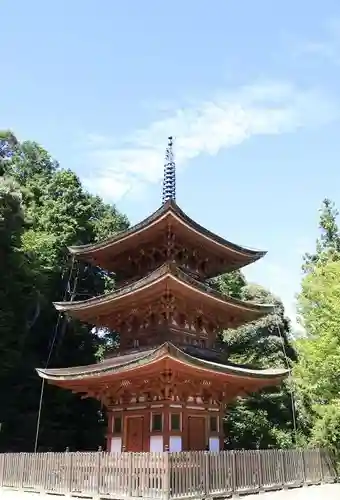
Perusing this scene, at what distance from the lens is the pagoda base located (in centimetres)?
1662

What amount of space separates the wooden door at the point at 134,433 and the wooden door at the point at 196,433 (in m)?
1.68

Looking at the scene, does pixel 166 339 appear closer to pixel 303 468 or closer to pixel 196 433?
pixel 196 433

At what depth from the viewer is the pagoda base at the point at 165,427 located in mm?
16625

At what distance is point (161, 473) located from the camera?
1292 centimetres

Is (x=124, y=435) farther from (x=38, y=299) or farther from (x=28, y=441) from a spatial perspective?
(x=38, y=299)

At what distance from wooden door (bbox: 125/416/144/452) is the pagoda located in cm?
3

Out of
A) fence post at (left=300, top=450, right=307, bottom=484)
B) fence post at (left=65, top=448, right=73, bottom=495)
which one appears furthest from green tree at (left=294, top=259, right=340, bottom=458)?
fence post at (left=65, top=448, right=73, bottom=495)

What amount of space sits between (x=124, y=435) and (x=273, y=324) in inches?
676

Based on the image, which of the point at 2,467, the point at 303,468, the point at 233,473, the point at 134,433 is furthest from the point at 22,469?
the point at 303,468

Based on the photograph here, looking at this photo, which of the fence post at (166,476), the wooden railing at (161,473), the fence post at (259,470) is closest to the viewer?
the fence post at (166,476)

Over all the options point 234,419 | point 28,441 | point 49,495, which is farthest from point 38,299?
point 49,495

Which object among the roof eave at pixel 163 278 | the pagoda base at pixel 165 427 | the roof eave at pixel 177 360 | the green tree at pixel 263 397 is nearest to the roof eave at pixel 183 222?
the roof eave at pixel 163 278

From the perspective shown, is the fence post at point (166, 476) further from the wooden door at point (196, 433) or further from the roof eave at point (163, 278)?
the roof eave at point (163, 278)

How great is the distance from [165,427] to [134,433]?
6.00ft
